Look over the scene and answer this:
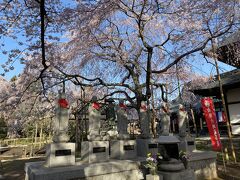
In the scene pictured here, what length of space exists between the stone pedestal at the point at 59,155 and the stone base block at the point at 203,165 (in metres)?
4.89

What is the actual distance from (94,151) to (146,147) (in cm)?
277

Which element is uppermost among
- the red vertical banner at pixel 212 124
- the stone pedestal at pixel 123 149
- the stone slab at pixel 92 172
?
the red vertical banner at pixel 212 124

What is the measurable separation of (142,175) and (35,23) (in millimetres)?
8451

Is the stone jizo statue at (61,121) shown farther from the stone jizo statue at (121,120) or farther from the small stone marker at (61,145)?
the stone jizo statue at (121,120)

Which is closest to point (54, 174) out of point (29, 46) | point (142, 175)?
point (142, 175)

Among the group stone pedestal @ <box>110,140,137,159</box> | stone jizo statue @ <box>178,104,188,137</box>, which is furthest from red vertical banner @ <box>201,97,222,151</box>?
stone pedestal @ <box>110,140,137,159</box>

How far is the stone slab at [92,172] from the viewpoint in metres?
Result: 6.27

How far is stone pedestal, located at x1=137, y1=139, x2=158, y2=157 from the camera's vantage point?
32.4ft

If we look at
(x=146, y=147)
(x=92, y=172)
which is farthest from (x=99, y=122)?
(x=146, y=147)

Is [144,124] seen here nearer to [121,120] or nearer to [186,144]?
[121,120]

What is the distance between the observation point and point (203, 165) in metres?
9.12

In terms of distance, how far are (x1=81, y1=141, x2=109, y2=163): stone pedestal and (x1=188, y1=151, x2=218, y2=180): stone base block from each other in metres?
3.59

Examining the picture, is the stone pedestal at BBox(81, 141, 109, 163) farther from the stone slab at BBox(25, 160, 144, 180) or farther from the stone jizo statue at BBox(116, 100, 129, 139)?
the stone jizo statue at BBox(116, 100, 129, 139)

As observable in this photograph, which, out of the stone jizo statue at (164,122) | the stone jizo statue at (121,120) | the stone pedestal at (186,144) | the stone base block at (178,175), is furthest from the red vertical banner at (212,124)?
the stone jizo statue at (121,120)
